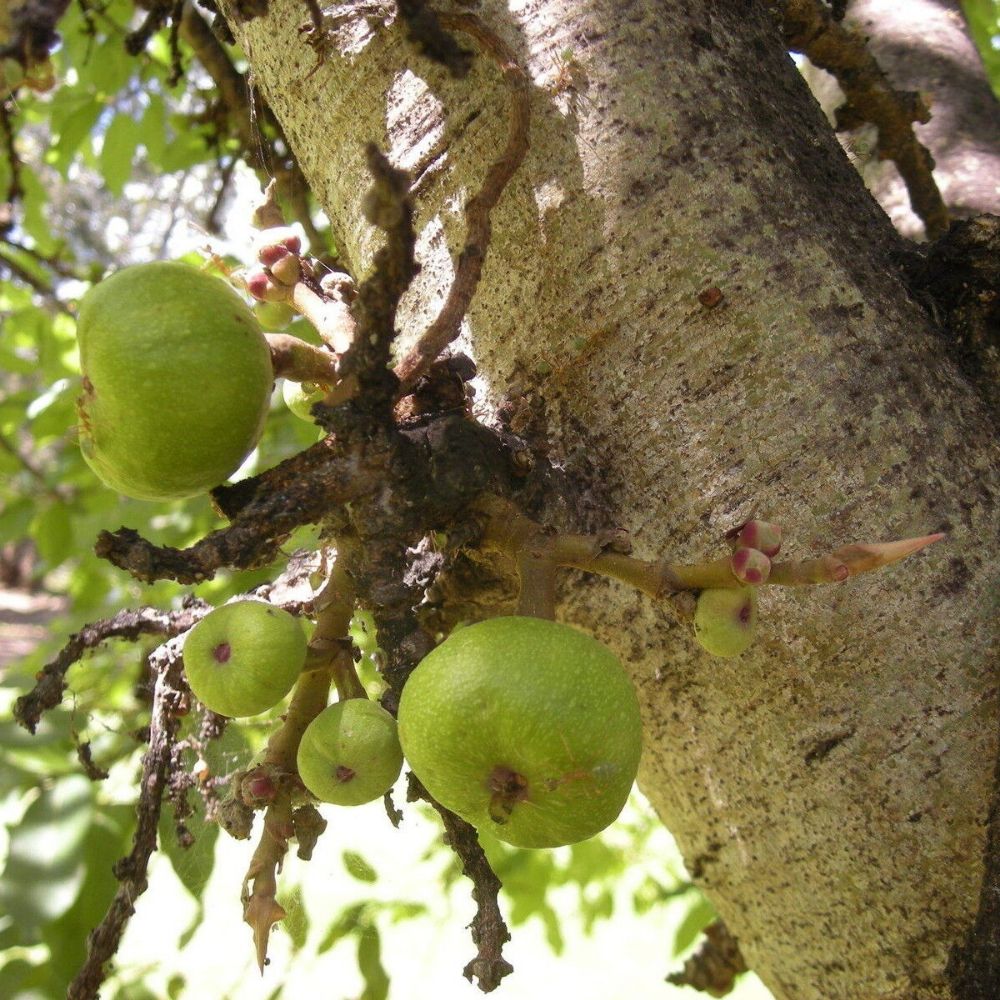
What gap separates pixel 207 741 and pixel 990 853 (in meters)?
1.37

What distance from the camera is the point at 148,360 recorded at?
112cm

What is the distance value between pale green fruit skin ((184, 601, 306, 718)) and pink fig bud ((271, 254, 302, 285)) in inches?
22.7

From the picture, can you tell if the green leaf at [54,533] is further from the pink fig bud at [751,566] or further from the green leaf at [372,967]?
the pink fig bud at [751,566]

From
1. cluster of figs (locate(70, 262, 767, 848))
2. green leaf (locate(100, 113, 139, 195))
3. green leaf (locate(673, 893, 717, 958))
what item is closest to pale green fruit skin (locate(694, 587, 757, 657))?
cluster of figs (locate(70, 262, 767, 848))

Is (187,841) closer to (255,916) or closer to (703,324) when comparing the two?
(255,916)

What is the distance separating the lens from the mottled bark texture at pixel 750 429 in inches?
49.8

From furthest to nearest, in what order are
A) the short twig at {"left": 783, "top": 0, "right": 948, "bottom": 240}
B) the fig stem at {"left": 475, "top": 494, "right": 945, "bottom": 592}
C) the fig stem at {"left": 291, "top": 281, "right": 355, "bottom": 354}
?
the short twig at {"left": 783, "top": 0, "right": 948, "bottom": 240}
the fig stem at {"left": 291, "top": 281, "right": 355, "bottom": 354}
the fig stem at {"left": 475, "top": 494, "right": 945, "bottom": 592}

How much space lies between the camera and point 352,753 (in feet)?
4.22

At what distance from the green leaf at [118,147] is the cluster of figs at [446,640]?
2.66 meters

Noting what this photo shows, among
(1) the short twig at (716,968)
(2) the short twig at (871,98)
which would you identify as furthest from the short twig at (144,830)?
(2) the short twig at (871,98)

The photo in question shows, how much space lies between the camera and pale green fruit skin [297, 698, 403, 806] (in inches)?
51.0

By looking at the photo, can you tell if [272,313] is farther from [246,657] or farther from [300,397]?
[246,657]

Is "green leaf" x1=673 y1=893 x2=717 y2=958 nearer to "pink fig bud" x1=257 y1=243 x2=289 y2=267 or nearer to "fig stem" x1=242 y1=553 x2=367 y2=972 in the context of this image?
"fig stem" x1=242 y1=553 x2=367 y2=972

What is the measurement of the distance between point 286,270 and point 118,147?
2.40 meters
